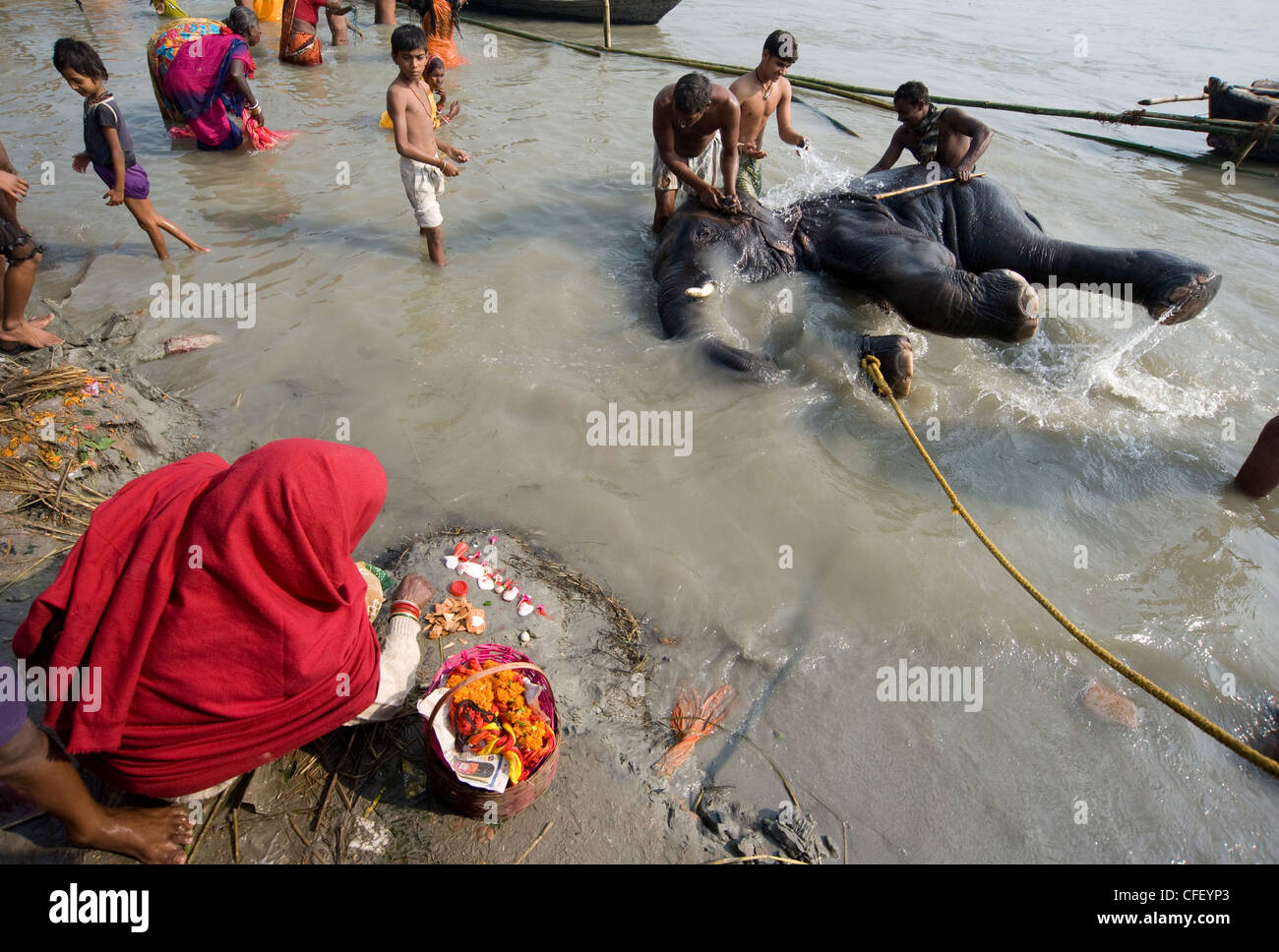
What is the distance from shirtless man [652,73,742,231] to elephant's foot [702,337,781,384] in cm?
141

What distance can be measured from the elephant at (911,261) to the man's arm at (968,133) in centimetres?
12

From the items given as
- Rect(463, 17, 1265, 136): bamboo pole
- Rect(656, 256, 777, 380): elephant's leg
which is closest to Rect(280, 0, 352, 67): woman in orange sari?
Rect(463, 17, 1265, 136): bamboo pole

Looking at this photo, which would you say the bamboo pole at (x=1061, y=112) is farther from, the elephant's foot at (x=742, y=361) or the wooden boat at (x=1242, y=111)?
the elephant's foot at (x=742, y=361)

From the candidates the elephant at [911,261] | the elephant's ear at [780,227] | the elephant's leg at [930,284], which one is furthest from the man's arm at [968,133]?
the elephant's ear at [780,227]

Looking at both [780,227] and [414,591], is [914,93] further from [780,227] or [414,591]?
[414,591]

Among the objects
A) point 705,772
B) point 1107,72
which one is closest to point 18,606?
point 705,772

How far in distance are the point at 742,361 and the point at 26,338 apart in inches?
170

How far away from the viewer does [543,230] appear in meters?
6.54

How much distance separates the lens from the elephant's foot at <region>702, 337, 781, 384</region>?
457 cm

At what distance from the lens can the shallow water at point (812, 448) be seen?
8.79 feet

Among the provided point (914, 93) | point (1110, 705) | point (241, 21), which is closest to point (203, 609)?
point (1110, 705)

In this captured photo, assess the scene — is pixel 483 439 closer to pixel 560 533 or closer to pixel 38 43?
pixel 560 533

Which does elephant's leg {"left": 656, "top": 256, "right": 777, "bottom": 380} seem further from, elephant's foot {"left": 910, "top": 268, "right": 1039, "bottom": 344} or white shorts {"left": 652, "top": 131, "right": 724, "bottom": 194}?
elephant's foot {"left": 910, "top": 268, "right": 1039, "bottom": 344}

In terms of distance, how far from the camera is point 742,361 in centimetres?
458
